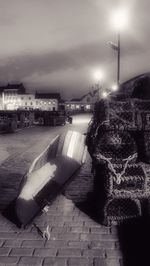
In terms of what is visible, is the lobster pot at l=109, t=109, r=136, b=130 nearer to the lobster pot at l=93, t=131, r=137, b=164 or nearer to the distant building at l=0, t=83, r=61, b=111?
the lobster pot at l=93, t=131, r=137, b=164

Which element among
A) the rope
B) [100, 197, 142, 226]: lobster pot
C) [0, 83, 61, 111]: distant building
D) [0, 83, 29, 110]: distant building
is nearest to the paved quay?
[100, 197, 142, 226]: lobster pot

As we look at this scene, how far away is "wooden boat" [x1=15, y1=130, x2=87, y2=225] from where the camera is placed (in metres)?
5.18

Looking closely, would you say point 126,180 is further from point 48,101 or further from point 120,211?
point 48,101

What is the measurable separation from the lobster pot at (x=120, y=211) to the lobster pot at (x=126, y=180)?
0.57 feet

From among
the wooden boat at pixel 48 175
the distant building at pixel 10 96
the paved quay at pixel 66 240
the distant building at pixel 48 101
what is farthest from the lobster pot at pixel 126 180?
the distant building at pixel 48 101

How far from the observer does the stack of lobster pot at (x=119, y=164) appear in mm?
4840

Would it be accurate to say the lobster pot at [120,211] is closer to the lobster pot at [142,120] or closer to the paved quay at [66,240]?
the paved quay at [66,240]

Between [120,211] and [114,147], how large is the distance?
103cm

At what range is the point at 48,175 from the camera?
5.57m

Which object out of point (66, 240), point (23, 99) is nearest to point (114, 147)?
point (66, 240)

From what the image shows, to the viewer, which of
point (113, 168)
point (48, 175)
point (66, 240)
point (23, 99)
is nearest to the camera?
point (66, 240)

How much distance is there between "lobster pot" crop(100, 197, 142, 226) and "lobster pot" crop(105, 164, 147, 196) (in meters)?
0.17

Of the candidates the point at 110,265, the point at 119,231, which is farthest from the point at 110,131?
the point at 110,265

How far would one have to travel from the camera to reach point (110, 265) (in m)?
3.85
